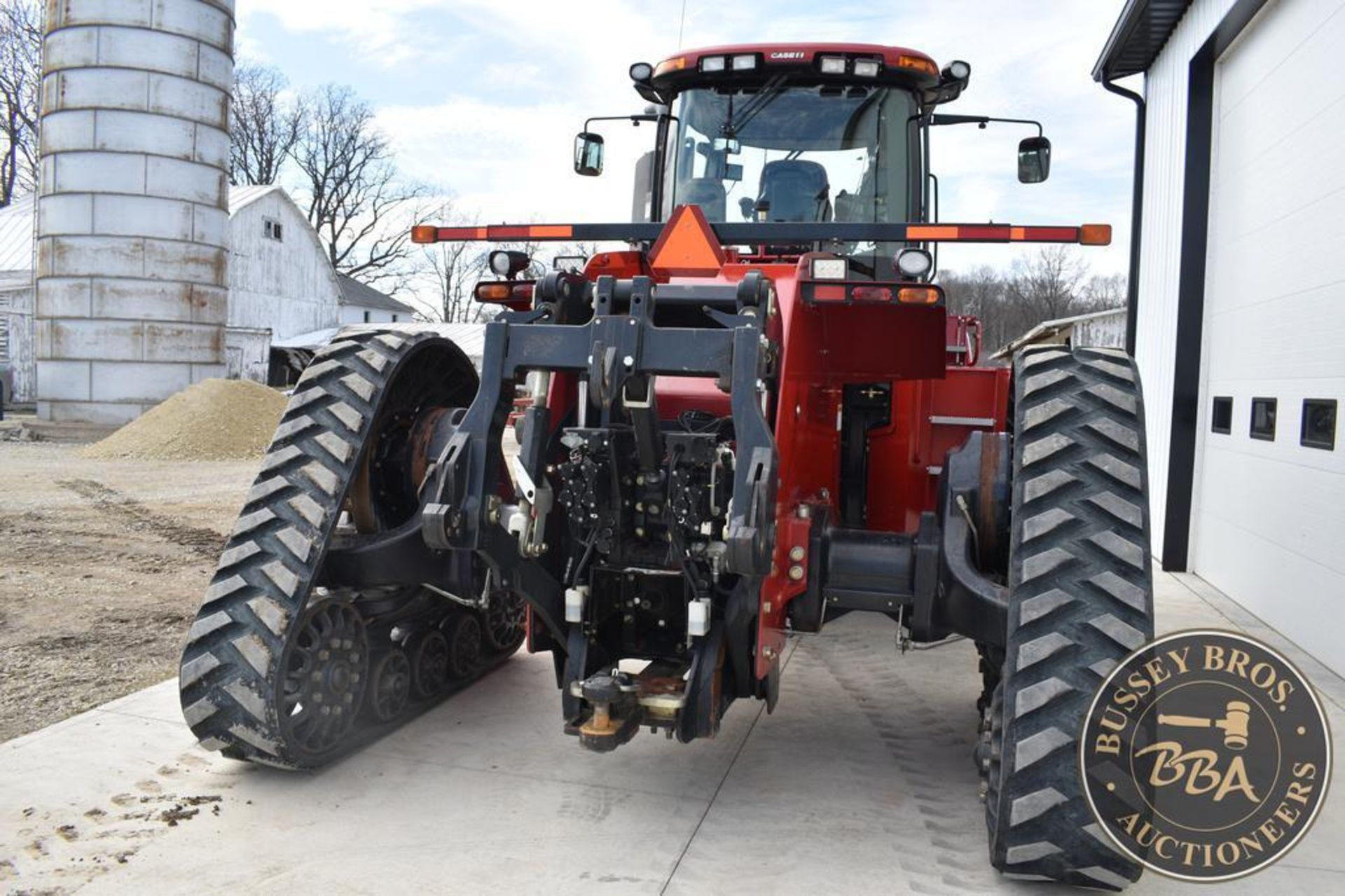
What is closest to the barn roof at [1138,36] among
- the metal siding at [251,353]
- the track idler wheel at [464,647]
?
the track idler wheel at [464,647]

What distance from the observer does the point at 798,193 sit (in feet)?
19.0

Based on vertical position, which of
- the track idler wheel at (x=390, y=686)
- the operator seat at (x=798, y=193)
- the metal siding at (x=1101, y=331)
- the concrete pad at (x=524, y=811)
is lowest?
the concrete pad at (x=524, y=811)

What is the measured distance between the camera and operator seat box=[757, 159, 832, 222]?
5.79m

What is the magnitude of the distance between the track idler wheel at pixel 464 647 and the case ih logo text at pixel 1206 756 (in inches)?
119

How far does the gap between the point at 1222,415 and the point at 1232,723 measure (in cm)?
570

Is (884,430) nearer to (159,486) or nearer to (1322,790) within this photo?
(1322,790)

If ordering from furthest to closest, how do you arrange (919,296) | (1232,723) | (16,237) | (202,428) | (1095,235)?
(16,237), (202,428), (1095,235), (919,296), (1232,723)

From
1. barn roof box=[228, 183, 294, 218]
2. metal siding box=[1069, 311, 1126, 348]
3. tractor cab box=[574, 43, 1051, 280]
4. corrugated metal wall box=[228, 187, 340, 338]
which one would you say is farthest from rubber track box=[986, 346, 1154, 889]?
barn roof box=[228, 183, 294, 218]

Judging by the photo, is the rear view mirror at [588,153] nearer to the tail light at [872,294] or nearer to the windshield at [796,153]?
the windshield at [796,153]

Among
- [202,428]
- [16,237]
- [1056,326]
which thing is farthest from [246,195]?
[1056,326]

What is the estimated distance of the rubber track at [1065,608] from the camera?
321 cm

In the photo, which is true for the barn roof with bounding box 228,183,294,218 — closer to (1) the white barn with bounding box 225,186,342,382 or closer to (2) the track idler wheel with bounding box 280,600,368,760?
(1) the white barn with bounding box 225,186,342,382

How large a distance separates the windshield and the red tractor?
954 mm

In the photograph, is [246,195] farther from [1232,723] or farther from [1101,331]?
[1232,723]
